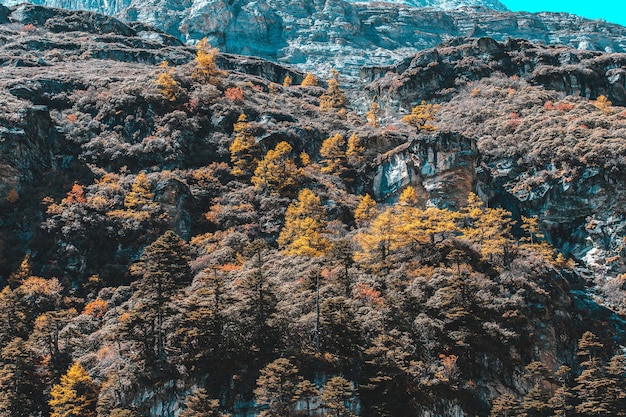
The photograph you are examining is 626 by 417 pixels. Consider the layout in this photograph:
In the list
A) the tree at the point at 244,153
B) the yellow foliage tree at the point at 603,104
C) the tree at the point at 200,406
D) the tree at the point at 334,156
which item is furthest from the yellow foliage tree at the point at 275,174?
the yellow foliage tree at the point at 603,104

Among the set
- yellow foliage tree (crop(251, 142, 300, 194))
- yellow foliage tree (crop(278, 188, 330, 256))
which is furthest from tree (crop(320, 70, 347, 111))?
yellow foliage tree (crop(278, 188, 330, 256))

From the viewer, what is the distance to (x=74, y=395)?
43.0m

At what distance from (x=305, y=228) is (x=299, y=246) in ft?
8.86

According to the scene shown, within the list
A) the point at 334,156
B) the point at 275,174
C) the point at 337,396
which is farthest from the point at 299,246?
the point at 334,156

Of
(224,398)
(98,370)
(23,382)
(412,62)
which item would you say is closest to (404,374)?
(224,398)

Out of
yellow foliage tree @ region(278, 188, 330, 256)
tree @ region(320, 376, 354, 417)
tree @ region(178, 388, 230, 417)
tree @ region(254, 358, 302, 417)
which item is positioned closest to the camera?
tree @ region(178, 388, 230, 417)

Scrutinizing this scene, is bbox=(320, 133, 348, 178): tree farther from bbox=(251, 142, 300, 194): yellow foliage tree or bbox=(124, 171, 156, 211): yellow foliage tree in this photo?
bbox=(124, 171, 156, 211): yellow foliage tree

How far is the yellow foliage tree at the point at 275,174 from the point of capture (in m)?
74.1

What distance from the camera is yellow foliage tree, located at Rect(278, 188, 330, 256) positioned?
58750 mm

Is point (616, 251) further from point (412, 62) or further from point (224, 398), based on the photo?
point (412, 62)

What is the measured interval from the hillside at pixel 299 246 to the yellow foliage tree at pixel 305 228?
264mm

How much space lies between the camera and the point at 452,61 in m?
129

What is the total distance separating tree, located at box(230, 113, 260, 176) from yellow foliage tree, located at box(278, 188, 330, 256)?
434 inches

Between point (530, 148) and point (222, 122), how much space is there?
45.6 meters
